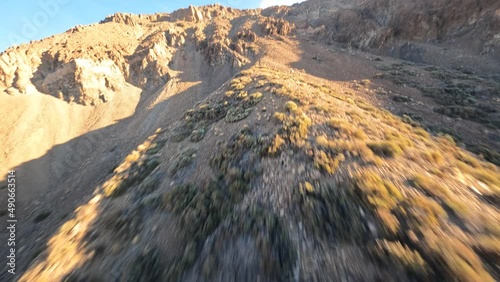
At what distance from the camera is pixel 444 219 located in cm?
650

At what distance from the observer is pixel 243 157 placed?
12.5m

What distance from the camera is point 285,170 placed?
1023 cm

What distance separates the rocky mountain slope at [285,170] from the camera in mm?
6469

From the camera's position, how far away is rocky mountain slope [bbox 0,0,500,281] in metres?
6.47

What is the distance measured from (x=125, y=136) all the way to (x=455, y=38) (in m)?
52.2

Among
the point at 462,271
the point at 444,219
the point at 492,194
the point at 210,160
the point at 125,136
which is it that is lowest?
the point at 125,136

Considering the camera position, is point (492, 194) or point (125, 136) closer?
point (492, 194)

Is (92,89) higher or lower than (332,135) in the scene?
lower

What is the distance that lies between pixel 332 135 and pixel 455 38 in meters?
39.7

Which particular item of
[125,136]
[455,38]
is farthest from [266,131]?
[455,38]

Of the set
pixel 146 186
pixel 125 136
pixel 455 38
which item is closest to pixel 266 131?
pixel 146 186

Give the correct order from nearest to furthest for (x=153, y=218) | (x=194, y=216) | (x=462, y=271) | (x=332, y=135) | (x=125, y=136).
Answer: (x=462, y=271)
(x=194, y=216)
(x=153, y=218)
(x=332, y=135)
(x=125, y=136)

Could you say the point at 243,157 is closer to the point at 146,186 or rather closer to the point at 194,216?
the point at 194,216

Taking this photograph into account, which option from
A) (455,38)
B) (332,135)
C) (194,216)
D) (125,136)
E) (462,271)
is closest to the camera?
(462,271)
